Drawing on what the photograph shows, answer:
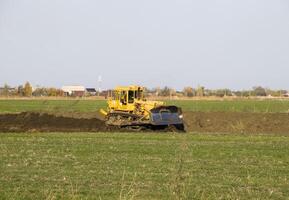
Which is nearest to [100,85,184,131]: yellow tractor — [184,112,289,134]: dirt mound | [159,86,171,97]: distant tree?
[184,112,289,134]: dirt mound

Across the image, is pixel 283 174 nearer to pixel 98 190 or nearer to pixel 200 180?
pixel 200 180

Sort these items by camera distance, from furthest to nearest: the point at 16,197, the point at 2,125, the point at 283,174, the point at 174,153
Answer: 1. the point at 2,125
2. the point at 174,153
3. the point at 283,174
4. the point at 16,197

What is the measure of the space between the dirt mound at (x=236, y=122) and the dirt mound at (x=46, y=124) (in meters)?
7.35

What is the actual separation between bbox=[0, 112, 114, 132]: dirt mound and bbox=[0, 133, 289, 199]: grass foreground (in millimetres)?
14453

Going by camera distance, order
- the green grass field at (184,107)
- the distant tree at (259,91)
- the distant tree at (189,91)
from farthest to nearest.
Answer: the distant tree at (259,91) < the distant tree at (189,91) < the green grass field at (184,107)

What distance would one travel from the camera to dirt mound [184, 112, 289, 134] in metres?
41.8

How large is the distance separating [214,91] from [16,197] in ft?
406

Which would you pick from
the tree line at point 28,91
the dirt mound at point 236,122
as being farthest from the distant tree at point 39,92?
the dirt mound at point 236,122

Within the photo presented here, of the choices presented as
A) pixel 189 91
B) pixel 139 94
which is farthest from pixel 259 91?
pixel 139 94

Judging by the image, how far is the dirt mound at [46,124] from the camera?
3809cm

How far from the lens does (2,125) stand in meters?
41.0

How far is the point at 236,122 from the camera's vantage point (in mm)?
45062

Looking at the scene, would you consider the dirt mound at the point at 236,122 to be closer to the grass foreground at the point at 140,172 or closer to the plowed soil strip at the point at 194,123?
the plowed soil strip at the point at 194,123

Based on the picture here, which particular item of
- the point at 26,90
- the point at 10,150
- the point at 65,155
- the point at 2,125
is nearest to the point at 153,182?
the point at 65,155
